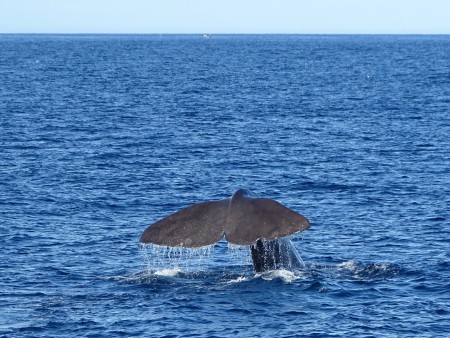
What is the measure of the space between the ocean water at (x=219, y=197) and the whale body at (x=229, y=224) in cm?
373

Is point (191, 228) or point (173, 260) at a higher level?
point (191, 228)

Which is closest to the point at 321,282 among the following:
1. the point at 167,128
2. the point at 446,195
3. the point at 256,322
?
the point at 256,322

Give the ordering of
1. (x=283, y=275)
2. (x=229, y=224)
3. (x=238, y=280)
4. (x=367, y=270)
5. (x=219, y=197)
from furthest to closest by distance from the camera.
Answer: (x=219, y=197)
(x=367, y=270)
(x=238, y=280)
(x=283, y=275)
(x=229, y=224)

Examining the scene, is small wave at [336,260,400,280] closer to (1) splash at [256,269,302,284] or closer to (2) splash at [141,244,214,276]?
(1) splash at [256,269,302,284]

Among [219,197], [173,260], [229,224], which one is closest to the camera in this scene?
[229,224]

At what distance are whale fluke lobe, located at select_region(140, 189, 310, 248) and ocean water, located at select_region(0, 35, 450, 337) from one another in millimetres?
3731

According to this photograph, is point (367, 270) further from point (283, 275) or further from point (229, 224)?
point (229, 224)

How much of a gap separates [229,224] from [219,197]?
21.2 m

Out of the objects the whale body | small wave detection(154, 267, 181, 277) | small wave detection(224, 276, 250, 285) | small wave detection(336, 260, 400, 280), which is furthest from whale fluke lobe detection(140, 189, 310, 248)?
small wave detection(336, 260, 400, 280)

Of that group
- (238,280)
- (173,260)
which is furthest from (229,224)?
(173,260)

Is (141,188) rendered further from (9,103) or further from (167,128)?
(9,103)

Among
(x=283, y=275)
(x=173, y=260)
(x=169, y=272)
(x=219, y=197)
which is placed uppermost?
(x=283, y=275)

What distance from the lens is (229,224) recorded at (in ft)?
63.5

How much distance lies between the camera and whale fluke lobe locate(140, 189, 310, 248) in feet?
61.7
